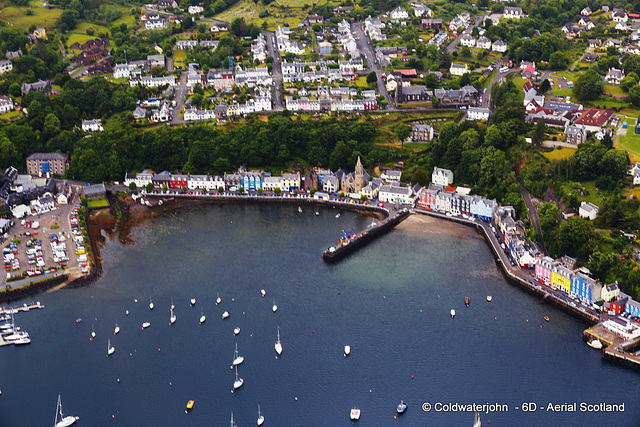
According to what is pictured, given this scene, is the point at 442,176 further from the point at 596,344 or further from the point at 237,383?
the point at 237,383

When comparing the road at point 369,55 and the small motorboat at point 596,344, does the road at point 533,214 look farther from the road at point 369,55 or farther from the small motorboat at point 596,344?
the road at point 369,55

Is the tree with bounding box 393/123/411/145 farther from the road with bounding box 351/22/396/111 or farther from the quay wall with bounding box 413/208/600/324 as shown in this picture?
the quay wall with bounding box 413/208/600/324

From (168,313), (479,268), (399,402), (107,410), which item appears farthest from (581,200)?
(107,410)

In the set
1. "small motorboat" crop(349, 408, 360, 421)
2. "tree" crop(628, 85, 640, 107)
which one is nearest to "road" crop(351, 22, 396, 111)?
"tree" crop(628, 85, 640, 107)

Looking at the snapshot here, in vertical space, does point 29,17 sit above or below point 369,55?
above

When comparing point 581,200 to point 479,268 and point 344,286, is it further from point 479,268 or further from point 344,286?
point 344,286

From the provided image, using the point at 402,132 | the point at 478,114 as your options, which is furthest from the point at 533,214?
the point at 478,114
